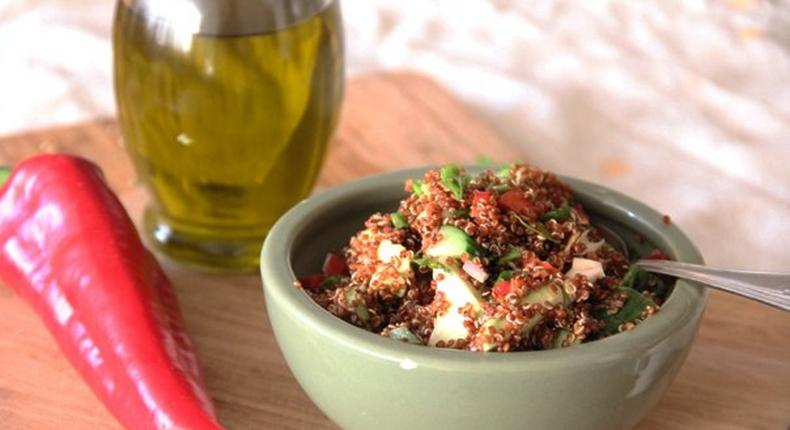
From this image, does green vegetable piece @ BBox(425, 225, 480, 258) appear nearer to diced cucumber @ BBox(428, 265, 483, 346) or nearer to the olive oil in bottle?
diced cucumber @ BBox(428, 265, 483, 346)

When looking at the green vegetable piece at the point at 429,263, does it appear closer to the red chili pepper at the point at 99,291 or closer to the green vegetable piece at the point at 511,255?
the green vegetable piece at the point at 511,255

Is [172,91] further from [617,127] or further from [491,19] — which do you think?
[491,19]

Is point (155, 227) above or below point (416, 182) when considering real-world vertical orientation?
below

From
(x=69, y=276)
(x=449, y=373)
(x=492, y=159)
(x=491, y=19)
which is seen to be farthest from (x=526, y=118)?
(x=449, y=373)

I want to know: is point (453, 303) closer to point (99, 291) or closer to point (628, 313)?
point (628, 313)

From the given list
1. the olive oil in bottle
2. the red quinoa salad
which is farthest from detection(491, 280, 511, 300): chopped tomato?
the olive oil in bottle

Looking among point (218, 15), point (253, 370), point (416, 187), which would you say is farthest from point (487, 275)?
point (218, 15)
